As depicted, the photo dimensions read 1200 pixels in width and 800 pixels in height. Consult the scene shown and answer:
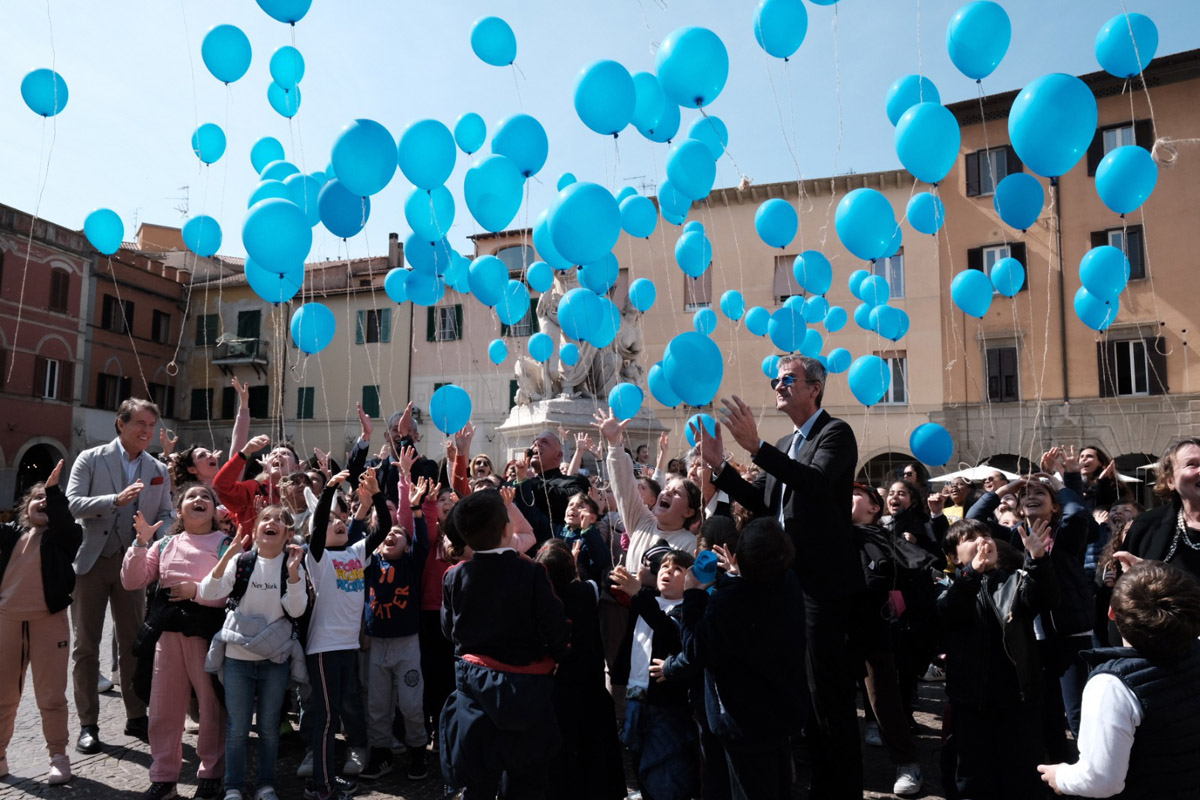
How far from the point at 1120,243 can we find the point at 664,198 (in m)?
15.5

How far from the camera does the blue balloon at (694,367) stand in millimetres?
6309

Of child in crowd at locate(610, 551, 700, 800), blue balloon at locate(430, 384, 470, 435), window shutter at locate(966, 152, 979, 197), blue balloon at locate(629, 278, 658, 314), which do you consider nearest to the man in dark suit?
child in crowd at locate(610, 551, 700, 800)

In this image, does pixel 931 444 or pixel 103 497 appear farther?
pixel 931 444

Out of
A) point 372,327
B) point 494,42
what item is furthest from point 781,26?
point 372,327

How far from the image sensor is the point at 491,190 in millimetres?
7395

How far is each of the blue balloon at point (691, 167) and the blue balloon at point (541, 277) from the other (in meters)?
4.05

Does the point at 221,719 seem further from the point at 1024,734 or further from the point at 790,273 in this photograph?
the point at 790,273

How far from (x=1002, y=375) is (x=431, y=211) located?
17.6 metres

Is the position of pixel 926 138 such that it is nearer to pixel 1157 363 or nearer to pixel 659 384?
pixel 659 384

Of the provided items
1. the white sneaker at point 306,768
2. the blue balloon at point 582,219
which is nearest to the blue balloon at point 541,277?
the blue balloon at point 582,219

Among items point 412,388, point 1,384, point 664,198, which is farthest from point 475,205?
point 1,384

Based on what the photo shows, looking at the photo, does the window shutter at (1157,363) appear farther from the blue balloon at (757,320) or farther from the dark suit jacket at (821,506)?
the dark suit jacket at (821,506)

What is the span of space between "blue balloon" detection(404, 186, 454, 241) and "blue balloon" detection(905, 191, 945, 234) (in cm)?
523

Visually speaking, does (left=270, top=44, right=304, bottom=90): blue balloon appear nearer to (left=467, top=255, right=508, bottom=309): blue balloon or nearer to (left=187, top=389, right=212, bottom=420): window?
(left=467, top=255, right=508, bottom=309): blue balloon
